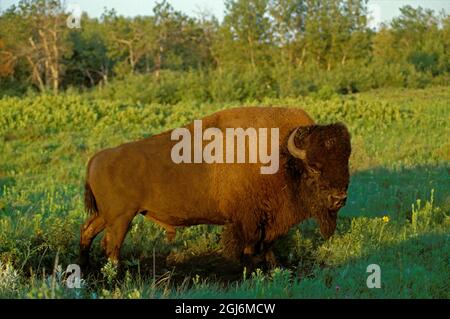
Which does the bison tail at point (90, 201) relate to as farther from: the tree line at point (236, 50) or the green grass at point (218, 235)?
the tree line at point (236, 50)

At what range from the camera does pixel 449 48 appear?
1164 inches

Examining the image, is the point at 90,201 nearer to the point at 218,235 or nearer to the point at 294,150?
the point at 218,235

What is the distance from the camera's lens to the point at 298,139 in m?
6.27

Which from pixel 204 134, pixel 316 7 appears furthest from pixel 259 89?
pixel 204 134

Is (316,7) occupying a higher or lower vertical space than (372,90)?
higher

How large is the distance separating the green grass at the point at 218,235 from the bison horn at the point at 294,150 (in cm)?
114

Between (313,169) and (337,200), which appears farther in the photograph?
(313,169)

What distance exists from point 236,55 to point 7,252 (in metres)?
31.9

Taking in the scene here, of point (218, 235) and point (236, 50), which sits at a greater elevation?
point (236, 50)

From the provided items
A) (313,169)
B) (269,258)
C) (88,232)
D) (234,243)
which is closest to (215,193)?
(234,243)

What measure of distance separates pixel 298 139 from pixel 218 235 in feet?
6.64

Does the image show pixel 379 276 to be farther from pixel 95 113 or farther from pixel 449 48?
pixel 449 48

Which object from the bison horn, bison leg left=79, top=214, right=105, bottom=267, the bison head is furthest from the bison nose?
bison leg left=79, top=214, right=105, bottom=267

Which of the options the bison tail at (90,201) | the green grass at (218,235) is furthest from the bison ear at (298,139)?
the bison tail at (90,201)
